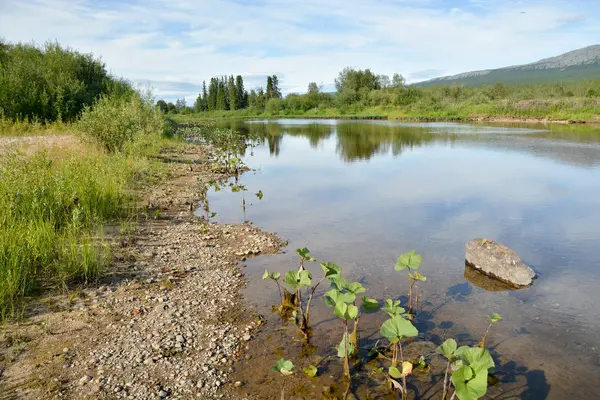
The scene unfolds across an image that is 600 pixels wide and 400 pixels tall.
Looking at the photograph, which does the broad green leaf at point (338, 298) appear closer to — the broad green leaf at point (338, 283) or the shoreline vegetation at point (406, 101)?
the broad green leaf at point (338, 283)

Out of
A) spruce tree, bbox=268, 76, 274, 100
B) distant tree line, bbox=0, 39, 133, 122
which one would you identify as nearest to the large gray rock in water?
distant tree line, bbox=0, 39, 133, 122

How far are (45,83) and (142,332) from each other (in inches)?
940

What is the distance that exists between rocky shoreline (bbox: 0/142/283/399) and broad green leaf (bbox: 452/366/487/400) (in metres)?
2.40

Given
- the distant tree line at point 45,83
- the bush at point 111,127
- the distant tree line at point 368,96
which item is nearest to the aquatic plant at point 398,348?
the bush at point 111,127

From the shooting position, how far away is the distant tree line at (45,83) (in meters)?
21.5

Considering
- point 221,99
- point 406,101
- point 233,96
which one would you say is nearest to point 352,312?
point 406,101

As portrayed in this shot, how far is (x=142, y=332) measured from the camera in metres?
5.64

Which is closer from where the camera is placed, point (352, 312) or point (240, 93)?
point (352, 312)

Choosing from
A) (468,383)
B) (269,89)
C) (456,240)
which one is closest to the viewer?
(468,383)

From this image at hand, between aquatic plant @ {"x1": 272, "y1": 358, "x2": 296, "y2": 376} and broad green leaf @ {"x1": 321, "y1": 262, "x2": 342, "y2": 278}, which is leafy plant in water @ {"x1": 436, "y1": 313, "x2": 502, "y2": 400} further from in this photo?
broad green leaf @ {"x1": 321, "y1": 262, "x2": 342, "y2": 278}

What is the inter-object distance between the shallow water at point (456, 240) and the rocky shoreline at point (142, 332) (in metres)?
0.57

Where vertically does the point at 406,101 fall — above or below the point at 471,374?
above

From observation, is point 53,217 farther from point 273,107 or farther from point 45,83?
point 273,107

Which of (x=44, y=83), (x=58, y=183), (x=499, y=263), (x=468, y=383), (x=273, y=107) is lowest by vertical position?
(x=499, y=263)
